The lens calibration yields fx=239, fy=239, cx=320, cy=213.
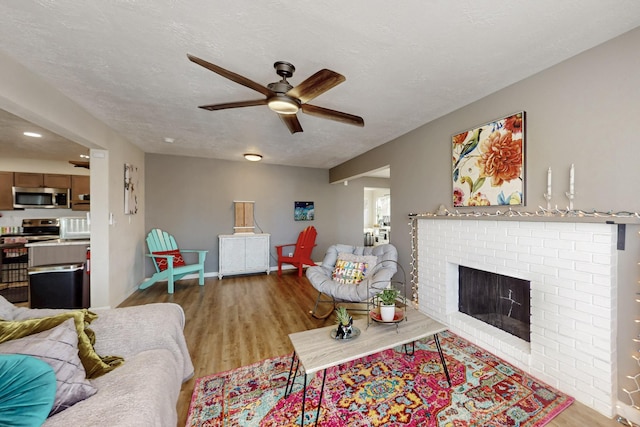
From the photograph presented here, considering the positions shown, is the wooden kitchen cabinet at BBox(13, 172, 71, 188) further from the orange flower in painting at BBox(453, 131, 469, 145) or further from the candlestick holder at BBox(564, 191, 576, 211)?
the candlestick holder at BBox(564, 191, 576, 211)

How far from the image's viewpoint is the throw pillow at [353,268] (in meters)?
3.07

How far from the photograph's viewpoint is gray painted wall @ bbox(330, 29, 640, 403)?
148cm

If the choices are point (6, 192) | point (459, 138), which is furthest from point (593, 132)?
point (6, 192)

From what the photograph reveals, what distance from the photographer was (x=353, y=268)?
314cm

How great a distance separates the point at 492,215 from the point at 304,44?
211 cm

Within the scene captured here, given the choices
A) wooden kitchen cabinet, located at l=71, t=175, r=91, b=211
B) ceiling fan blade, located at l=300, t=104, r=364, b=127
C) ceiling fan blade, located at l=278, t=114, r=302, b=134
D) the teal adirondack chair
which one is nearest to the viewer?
ceiling fan blade, located at l=300, t=104, r=364, b=127

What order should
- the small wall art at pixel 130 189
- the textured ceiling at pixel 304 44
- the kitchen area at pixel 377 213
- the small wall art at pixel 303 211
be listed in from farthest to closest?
the kitchen area at pixel 377 213 → the small wall art at pixel 303 211 → the small wall art at pixel 130 189 → the textured ceiling at pixel 304 44

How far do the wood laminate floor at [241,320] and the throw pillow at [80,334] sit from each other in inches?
23.2

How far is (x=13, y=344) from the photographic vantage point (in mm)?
1046

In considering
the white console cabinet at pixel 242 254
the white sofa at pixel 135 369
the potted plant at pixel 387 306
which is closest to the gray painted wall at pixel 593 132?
the potted plant at pixel 387 306

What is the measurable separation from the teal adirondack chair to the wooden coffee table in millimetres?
2968

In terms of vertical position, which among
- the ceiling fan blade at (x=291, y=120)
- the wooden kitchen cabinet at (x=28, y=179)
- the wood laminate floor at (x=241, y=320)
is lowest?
the wood laminate floor at (x=241, y=320)

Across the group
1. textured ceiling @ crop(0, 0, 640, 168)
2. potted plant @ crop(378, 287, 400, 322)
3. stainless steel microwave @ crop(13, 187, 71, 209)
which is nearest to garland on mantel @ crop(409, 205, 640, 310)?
textured ceiling @ crop(0, 0, 640, 168)

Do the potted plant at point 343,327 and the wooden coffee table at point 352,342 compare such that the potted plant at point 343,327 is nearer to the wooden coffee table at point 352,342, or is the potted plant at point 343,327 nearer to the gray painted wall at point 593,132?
the wooden coffee table at point 352,342
